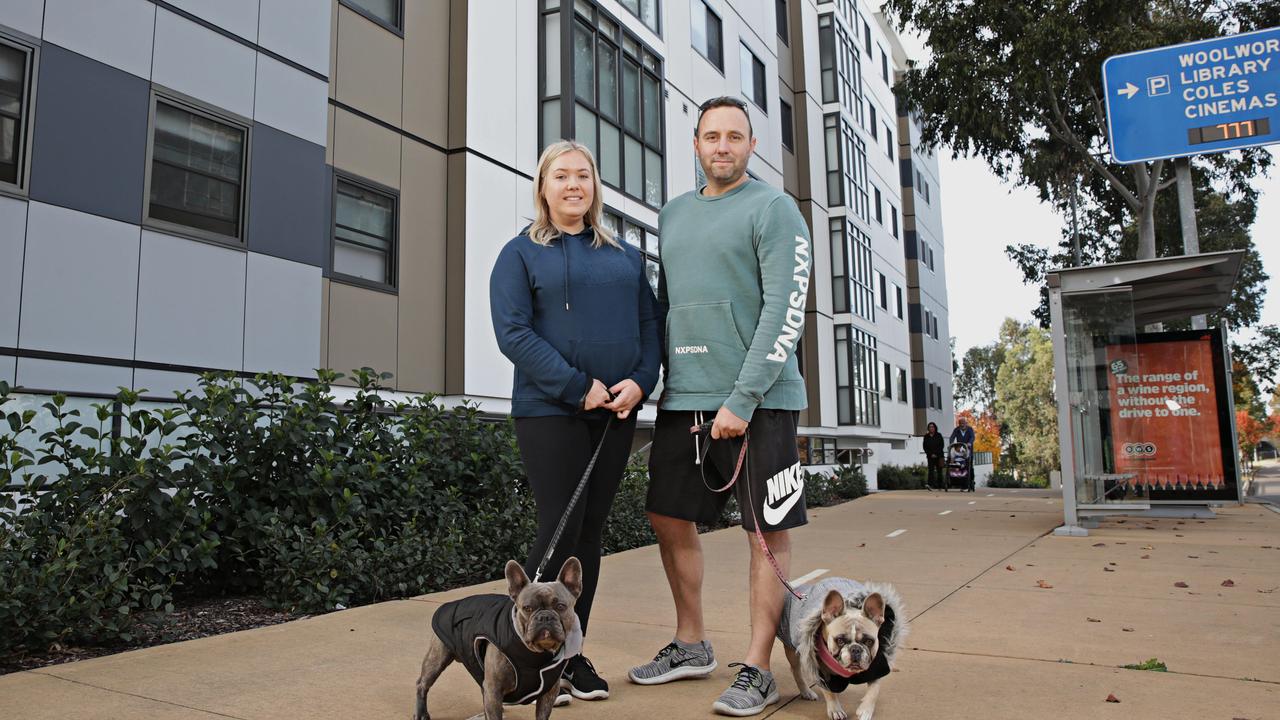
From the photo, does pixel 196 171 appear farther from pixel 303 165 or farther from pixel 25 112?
pixel 25 112

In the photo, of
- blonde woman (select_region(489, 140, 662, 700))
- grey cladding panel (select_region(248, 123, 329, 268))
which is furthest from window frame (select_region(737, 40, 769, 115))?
blonde woman (select_region(489, 140, 662, 700))

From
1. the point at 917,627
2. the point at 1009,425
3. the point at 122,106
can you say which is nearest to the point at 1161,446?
the point at 917,627

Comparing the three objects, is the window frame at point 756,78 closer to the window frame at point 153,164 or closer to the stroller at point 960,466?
the stroller at point 960,466

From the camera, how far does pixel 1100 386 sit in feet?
37.8

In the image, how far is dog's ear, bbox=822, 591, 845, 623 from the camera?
10.00 ft

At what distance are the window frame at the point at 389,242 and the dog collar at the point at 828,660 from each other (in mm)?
9189

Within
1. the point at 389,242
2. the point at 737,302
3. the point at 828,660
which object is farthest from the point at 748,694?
the point at 389,242

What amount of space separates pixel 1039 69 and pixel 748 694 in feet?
57.4

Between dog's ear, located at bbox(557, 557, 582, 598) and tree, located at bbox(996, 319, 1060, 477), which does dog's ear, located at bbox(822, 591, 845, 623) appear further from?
tree, located at bbox(996, 319, 1060, 477)

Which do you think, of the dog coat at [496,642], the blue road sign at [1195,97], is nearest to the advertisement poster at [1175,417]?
the blue road sign at [1195,97]

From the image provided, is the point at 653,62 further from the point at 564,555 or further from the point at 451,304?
the point at 564,555

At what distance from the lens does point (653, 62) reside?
55.8 ft

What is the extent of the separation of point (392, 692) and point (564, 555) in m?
0.95

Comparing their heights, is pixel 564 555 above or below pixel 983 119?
below
